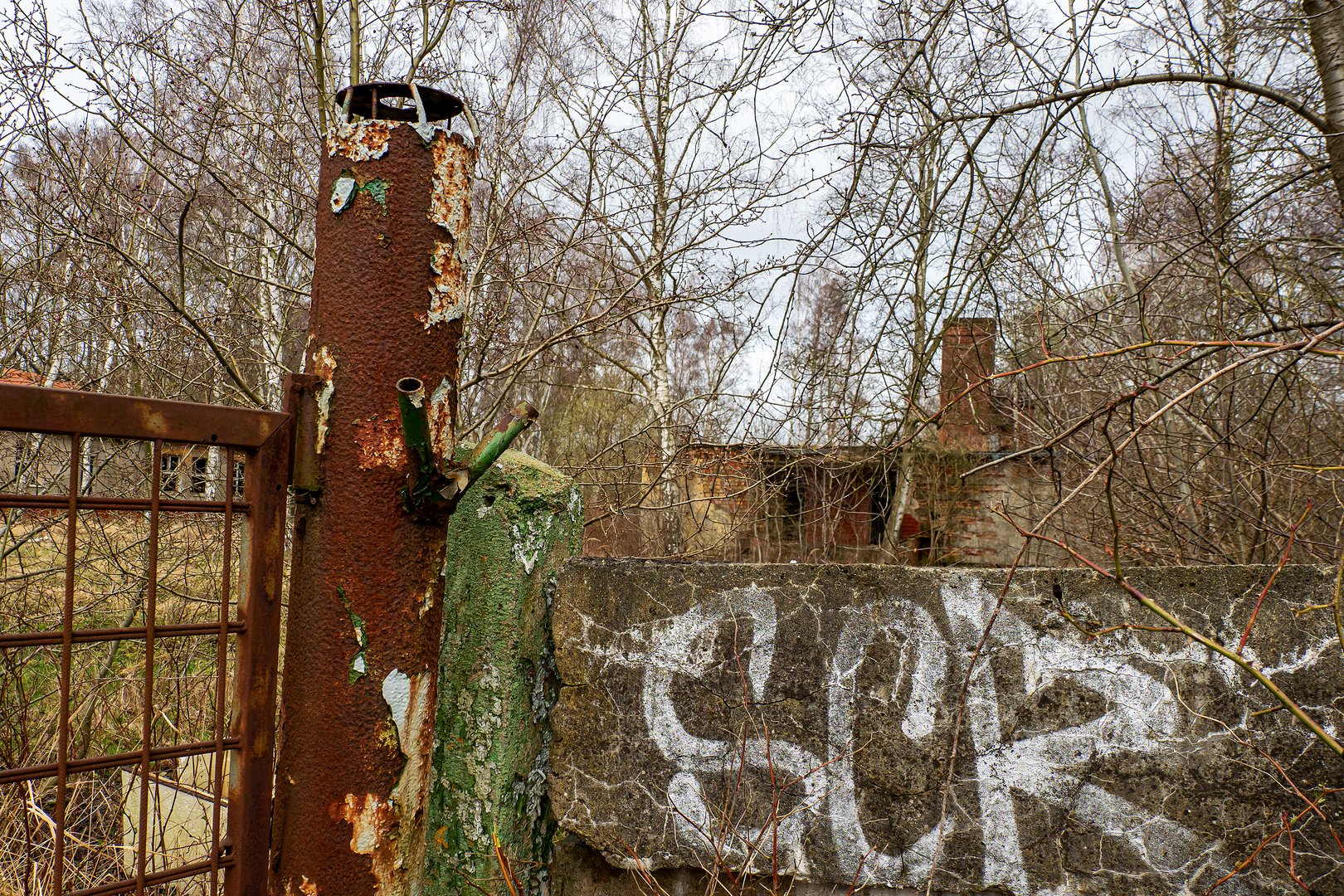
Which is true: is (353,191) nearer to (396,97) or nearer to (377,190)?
(377,190)

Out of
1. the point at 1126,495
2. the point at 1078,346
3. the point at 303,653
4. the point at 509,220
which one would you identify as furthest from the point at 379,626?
the point at 1078,346

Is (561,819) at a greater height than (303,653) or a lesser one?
lesser

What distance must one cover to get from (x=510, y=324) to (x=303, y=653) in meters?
3.67

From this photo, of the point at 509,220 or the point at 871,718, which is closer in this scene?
the point at 871,718

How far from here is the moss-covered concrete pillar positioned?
6.18 ft

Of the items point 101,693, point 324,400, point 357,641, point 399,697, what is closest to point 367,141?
point 324,400

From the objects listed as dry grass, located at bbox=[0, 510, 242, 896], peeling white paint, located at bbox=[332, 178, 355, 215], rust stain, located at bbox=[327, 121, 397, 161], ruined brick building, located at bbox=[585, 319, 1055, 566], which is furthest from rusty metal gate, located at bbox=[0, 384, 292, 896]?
ruined brick building, located at bbox=[585, 319, 1055, 566]

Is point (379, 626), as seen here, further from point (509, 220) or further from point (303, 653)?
point (509, 220)

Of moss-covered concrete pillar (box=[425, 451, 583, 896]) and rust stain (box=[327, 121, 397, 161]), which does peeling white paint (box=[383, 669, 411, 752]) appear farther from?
rust stain (box=[327, 121, 397, 161])

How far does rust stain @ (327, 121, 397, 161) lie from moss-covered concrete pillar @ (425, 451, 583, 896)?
79 centimetres

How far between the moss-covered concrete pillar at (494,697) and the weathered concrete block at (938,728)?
82 mm

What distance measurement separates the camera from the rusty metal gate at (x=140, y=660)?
123 centimetres

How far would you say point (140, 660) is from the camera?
468cm

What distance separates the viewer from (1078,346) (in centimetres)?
670
